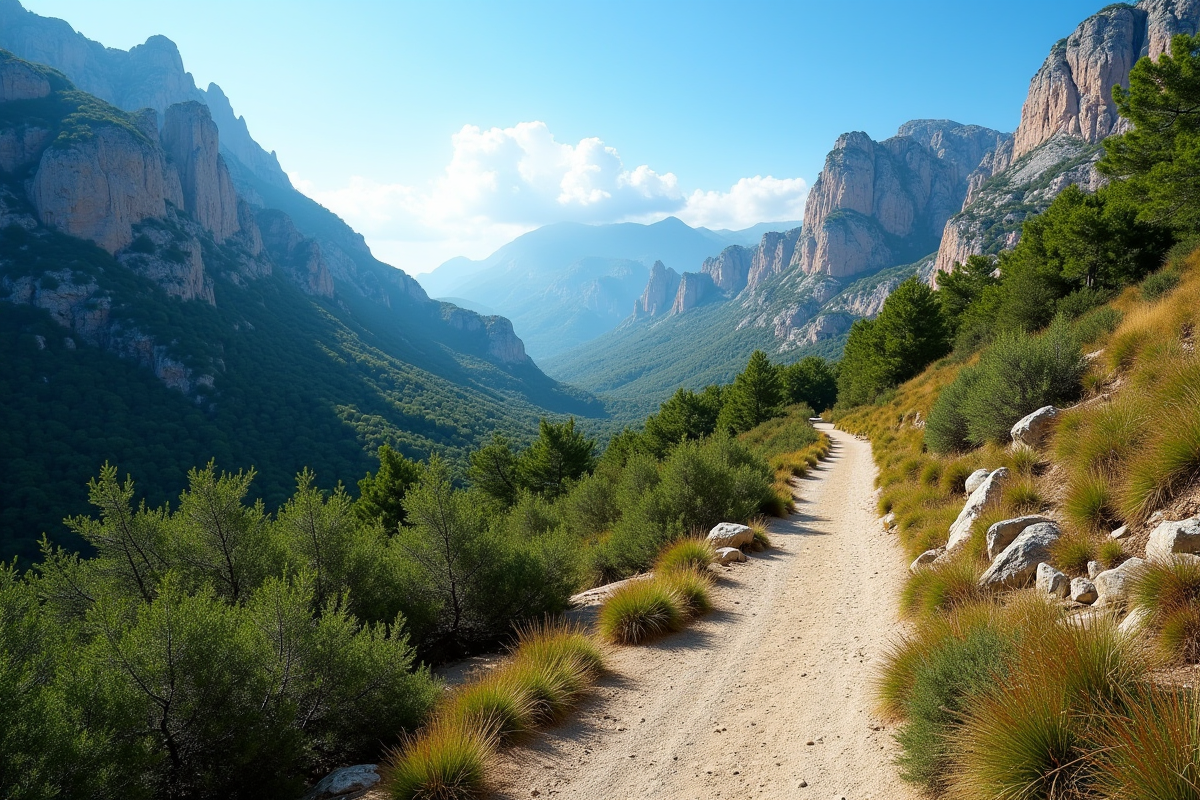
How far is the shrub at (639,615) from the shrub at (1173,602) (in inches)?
194

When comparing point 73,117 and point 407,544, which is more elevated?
point 73,117

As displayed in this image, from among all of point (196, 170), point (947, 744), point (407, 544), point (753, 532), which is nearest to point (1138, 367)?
point (753, 532)

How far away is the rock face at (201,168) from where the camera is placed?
105375 mm

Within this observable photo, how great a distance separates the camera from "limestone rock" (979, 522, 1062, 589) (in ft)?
17.1

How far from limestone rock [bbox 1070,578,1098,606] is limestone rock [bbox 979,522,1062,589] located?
59cm

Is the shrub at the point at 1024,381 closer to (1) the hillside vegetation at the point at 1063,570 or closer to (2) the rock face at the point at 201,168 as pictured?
(1) the hillside vegetation at the point at 1063,570

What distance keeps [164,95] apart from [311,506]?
216 meters

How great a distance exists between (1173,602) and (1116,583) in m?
0.73

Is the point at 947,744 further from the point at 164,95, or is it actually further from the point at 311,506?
the point at 164,95

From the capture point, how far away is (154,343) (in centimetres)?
6619

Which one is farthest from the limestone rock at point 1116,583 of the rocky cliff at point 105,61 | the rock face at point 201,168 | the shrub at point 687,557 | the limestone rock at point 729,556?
the rocky cliff at point 105,61

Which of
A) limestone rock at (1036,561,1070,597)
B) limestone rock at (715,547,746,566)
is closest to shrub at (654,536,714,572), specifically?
limestone rock at (715,547,746,566)

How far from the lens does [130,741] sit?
3928 mm

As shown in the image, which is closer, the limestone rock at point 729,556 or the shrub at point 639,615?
the shrub at point 639,615
